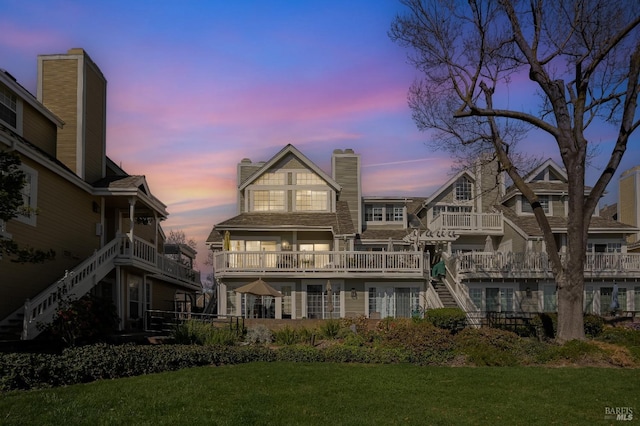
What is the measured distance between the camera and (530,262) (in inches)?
1265

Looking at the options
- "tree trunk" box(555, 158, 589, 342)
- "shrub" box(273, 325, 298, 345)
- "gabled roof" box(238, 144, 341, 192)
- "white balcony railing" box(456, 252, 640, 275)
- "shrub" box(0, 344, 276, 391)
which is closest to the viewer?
"shrub" box(0, 344, 276, 391)

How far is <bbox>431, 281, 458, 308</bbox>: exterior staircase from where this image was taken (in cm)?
3043

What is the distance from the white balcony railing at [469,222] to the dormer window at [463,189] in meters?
2.68

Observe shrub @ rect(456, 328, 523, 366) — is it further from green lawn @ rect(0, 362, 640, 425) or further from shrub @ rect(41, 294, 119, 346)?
shrub @ rect(41, 294, 119, 346)

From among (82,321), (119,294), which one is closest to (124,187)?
(119,294)

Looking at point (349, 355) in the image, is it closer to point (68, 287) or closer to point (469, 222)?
point (68, 287)

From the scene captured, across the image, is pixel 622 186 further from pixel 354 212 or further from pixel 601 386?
pixel 601 386

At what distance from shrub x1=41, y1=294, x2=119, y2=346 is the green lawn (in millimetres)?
3517

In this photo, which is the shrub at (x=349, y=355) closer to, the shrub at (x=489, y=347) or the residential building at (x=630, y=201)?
the shrub at (x=489, y=347)

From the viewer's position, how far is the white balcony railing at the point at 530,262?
31562 mm

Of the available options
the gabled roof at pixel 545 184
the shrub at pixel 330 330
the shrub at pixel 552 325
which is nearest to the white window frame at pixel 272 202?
the shrub at pixel 330 330

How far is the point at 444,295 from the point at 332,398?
2107 cm

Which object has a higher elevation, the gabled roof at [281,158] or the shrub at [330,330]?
the gabled roof at [281,158]

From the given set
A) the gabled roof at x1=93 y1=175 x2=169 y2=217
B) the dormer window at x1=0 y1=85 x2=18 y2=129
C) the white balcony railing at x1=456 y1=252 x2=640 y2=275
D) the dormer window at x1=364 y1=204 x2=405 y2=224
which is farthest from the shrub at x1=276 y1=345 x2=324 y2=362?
the dormer window at x1=364 y1=204 x2=405 y2=224
